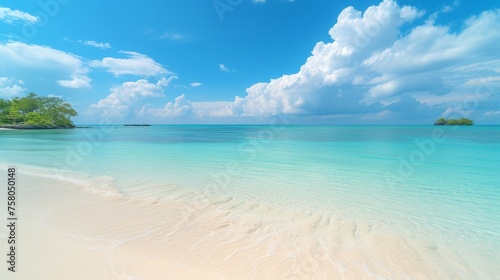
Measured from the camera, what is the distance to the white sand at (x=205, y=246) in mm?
4215

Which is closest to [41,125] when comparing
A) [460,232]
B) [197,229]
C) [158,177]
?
[158,177]

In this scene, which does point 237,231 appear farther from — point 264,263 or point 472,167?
point 472,167

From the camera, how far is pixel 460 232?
641 cm

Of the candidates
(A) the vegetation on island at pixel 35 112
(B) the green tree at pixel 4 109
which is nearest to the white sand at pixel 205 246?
(A) the vegetation on island at pixel 35 112

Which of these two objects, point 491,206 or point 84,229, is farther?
point 491,206

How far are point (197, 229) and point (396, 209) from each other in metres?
7.59

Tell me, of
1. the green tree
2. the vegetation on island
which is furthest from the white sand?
the green tree

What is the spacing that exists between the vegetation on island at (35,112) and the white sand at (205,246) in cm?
10897

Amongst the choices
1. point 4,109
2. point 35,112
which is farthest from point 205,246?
point 4,109

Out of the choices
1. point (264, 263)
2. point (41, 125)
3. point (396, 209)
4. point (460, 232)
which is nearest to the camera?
point (264, 263)

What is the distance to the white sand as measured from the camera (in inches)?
166

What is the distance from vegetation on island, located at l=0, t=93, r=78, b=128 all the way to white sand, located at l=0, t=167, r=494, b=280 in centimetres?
10897

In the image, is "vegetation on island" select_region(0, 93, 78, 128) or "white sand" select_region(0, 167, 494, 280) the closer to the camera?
"white sand" select_region(0, 167, 494, 280)

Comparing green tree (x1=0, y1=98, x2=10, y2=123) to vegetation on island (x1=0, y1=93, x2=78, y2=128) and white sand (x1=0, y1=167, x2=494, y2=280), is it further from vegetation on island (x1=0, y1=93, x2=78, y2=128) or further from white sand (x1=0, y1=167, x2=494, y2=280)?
white sand (x1=0, y1=167, x2=494, y2=280)
